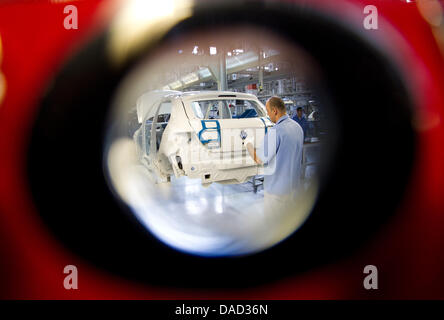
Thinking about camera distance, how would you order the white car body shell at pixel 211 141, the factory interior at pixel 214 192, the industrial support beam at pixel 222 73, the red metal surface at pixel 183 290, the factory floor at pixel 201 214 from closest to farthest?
the red metal surface at pixel 183 290
the factory interior at pixel 214 192
the factory floor at pixel 201 214
the white car body shell at pixel 211 141
the industrial support beam at pixel 222 73

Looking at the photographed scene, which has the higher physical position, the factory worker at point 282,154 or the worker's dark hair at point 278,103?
the worker's dark hair at point 278,103

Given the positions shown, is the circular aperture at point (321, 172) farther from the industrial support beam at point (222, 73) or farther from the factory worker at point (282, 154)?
the industrial support beam at point (222, 73)

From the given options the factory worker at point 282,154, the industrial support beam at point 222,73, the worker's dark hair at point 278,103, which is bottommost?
the factory worker at point 282,154

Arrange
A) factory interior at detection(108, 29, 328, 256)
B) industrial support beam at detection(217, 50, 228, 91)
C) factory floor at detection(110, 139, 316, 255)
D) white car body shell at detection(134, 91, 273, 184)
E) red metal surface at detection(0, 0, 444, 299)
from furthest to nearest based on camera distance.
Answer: industrial support beam at detection(217, 50, 228, 91)
white car body shell at detection(134, 91, 273, 184)
factory floor at detection(110, 139, 316, 255)
factory interior at detection(108, 29, 328, 256)
red metal surface at detection(0, 0, 444, 299)

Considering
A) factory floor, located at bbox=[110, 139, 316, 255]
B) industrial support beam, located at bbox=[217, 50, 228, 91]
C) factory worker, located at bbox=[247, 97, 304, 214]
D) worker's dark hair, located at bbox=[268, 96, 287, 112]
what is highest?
industrial support beam, located at bbox=[217, 50, 228, 91]

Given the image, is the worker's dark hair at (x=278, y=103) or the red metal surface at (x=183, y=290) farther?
the worker's dark hair at (x=278, y=103)

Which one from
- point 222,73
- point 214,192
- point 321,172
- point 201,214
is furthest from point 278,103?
point 214,192

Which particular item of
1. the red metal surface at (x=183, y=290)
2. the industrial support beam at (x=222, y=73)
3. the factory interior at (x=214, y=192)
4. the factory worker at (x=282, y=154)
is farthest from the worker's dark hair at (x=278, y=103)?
the industrial support beam at (x=222, y=73)

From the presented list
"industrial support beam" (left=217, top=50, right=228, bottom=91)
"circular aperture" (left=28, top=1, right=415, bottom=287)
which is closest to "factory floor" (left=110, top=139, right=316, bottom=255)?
"circular aperture" (left=28, top=1, right=415, bottom=287)

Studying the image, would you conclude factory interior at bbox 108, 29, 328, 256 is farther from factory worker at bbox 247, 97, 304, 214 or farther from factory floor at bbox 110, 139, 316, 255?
factory worker at bbox 247, 97, 304, 214

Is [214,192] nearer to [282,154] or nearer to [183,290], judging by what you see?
[282,154]

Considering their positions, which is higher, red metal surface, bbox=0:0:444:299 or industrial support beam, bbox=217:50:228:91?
industrial support beam, bbox=217:50:228:91
